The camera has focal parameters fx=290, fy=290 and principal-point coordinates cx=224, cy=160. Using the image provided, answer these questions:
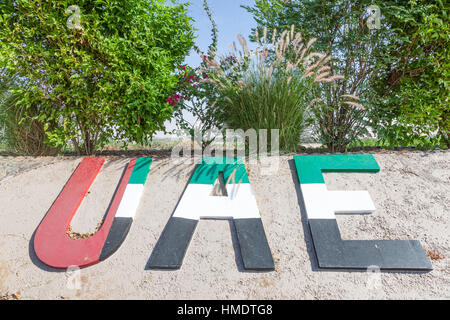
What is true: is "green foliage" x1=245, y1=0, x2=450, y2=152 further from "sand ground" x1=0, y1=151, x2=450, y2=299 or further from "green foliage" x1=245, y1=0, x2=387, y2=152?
"sand ground" x1=0, y1=151, x2=450, y2=299

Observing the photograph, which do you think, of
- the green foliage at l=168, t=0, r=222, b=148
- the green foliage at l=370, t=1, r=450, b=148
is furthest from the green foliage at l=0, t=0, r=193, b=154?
the green foliage at l=370, t=1, r=450, b=148

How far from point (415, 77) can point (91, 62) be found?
4.66m

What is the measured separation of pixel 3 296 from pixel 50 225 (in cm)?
73

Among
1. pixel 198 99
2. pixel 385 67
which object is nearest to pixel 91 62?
pixel 198 99

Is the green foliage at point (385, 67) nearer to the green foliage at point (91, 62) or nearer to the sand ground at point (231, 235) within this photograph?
the sand ground at point (231, 235)

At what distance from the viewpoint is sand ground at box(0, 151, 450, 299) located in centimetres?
227

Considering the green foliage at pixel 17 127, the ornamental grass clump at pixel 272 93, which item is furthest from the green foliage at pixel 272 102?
the green foliage at pixel 17 127

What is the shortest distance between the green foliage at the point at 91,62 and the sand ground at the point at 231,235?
2.41 ft

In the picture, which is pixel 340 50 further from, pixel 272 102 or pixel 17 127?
pixel 17 127

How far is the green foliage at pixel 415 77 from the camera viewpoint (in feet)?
13.0

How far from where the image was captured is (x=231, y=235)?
2.70 meters
